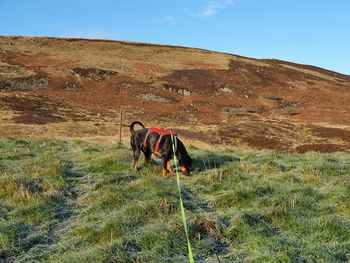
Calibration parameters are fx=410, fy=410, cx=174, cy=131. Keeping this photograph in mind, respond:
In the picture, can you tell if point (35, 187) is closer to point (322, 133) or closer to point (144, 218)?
point (144, 218)

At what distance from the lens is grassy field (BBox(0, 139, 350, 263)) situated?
5.27 m

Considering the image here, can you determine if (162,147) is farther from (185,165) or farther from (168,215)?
(168,215)

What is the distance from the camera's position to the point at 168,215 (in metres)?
6.54

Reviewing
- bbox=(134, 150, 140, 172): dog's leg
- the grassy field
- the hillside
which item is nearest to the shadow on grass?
the grassy field

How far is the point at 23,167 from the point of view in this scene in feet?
33.2

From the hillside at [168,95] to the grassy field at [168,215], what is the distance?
16.6 metres

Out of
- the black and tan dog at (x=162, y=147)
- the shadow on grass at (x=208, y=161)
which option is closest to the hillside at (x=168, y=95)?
the shadow on grass at (x=208, y=161)

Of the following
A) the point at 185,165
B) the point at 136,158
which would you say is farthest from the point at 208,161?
the point at 136,158

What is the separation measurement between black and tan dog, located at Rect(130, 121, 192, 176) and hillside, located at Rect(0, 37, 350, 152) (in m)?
14.9

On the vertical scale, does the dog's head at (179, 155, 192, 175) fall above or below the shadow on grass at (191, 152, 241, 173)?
above

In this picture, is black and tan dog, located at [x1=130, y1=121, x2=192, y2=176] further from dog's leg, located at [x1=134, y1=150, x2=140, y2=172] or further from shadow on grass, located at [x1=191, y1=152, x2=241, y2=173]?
shadow on grass, located at [x1=191, y1=152, x2=241, y2=173]

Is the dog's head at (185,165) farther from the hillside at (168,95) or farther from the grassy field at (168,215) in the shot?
the hillside at (168,95)

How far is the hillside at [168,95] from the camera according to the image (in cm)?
2944

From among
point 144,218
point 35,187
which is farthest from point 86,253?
point 35,187
